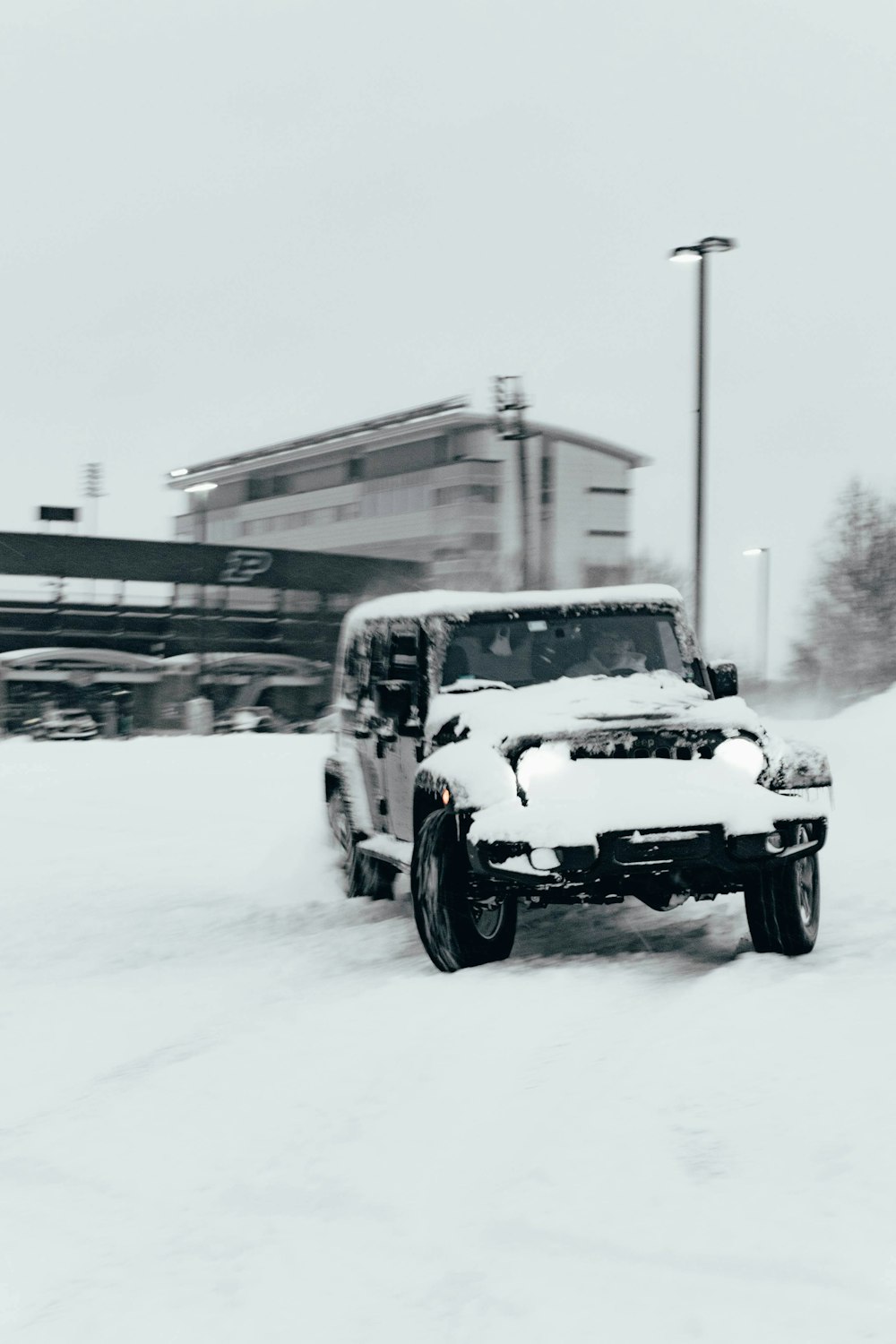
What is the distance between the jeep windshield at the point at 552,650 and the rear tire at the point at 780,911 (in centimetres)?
151

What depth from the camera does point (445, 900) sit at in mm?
7598

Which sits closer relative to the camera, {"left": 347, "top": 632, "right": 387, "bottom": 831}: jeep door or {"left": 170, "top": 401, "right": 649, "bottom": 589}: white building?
{"left": 347, "top": 632, "right": 387, "bottom": 831}: jeep door

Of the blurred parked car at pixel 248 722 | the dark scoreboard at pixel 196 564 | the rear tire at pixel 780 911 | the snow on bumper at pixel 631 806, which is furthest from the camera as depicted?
the dark scoreboard at pixel 196 564

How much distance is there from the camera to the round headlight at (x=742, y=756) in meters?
7.78

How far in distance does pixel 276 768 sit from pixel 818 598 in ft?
106

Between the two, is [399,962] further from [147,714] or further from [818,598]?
[147,714]

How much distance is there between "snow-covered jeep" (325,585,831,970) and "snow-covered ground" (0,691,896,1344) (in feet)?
1.13

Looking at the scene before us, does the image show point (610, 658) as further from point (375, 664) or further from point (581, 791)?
point (375, 664)

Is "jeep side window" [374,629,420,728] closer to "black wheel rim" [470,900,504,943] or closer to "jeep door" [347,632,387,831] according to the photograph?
"jeep door" [347,632,387,831]

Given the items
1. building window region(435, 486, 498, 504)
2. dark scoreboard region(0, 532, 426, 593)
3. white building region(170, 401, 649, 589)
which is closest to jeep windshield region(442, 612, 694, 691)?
dark scoreboard region(0, 532, 426, 593)

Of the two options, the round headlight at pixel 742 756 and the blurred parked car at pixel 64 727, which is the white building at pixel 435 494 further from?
the round headlight at pixel 742 756

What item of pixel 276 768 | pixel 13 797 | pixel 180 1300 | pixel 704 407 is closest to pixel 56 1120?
pixel 180 1300

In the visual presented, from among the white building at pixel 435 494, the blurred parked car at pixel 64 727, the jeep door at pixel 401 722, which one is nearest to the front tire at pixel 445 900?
the jeep door at pixel 401 722

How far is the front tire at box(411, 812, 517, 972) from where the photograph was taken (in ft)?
24.9
